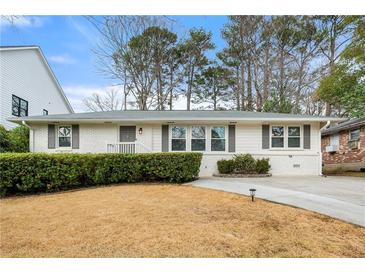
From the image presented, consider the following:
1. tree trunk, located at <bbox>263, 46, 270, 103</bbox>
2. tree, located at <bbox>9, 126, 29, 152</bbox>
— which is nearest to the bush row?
tree, located at <bbox>9, 126, 29, 152</bbox>

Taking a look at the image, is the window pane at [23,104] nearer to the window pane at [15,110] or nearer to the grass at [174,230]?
the window pane at [15,110]

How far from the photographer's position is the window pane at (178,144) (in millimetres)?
10555

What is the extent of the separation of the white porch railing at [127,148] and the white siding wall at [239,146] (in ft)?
0.68

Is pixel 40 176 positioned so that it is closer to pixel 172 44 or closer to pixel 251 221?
pixel 251 221

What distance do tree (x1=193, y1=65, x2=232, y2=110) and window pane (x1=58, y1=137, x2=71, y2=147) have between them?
1082 cm

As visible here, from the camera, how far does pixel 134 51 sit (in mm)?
16953

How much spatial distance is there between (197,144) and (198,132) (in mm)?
526

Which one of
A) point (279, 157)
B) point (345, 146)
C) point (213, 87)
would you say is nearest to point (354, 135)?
point (345, 146)

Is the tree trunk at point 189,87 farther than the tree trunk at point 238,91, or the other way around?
the tree trunk at point 238,91

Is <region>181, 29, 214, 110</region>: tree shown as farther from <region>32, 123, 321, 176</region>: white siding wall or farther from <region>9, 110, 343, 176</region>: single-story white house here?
<region>32, 123, 321, 176</region>: white siding wall

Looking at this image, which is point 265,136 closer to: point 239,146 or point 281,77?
point 239,146

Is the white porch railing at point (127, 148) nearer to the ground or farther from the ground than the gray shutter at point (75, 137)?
nearer to the ground

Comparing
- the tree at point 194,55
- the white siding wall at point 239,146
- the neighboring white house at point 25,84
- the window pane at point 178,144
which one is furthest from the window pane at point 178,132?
the tree at point 194,55

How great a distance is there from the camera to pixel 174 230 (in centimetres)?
368
